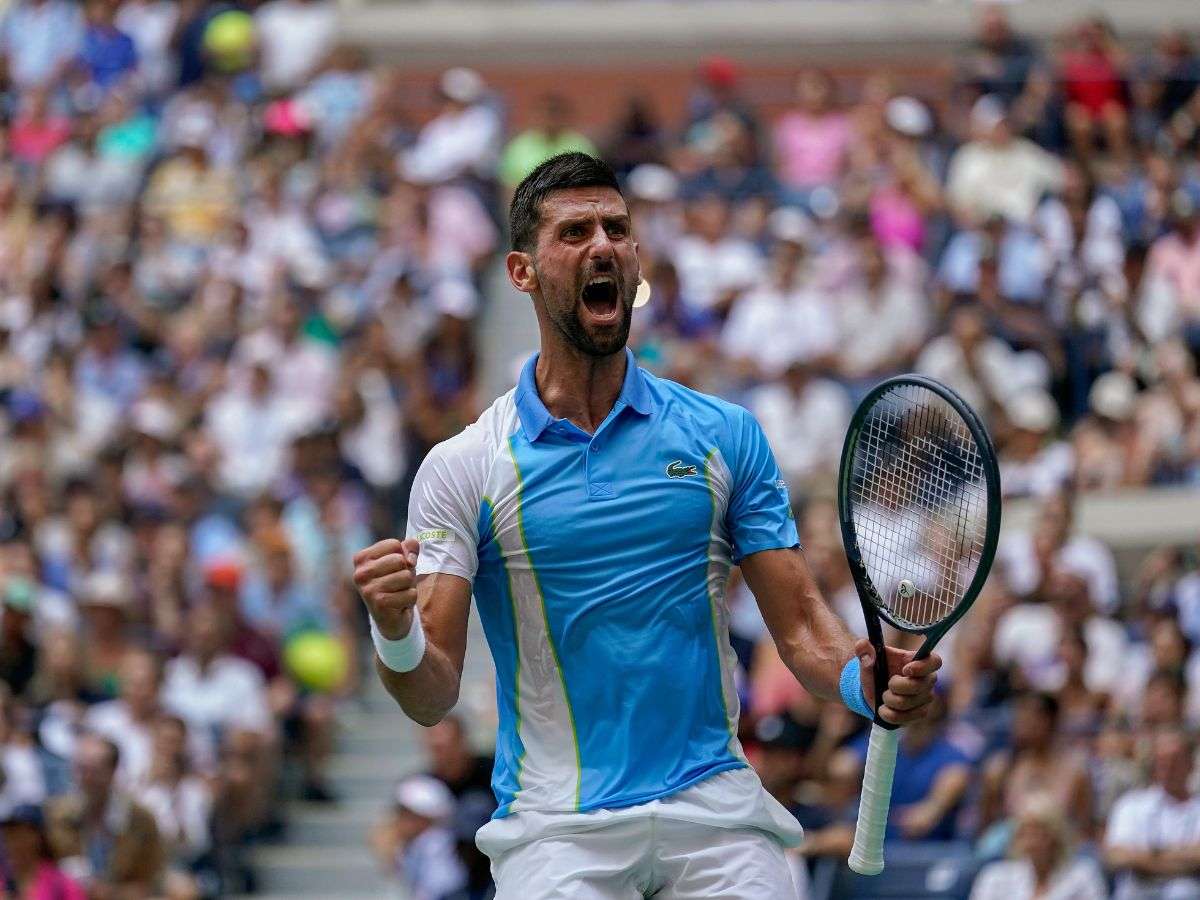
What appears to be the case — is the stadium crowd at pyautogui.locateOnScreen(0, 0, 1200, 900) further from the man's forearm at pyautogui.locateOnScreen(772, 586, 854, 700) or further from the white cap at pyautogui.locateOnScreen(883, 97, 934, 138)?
the man's forearm at pyautogui.locateOnScreen(772, 586, 854, 700)

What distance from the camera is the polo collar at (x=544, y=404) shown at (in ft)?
16.5

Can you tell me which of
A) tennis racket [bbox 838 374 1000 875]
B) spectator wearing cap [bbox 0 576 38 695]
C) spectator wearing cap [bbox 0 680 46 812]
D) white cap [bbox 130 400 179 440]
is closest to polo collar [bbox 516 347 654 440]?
tennis racket [bbox 838 374 1000 875]

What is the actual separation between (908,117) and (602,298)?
10.8 meters

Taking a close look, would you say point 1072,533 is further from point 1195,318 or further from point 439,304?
point 439,304

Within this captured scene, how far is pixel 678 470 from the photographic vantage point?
16.3 ft

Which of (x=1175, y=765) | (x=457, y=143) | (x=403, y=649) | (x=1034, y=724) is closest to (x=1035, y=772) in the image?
(x=1034, y=724)

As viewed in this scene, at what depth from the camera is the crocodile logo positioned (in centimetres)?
497

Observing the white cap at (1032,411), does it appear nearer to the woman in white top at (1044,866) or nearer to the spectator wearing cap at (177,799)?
the woman in white top at (1044,866)

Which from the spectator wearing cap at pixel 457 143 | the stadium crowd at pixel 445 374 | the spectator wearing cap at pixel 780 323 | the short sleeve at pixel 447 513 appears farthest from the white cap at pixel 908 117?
the short sleeve at pixel 447 513

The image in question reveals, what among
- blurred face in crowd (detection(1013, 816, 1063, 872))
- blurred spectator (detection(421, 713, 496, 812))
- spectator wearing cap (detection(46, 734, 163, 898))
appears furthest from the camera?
spectator wearing cap (detection(46, 734, 163, 898))

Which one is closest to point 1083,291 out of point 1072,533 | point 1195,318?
point 1195,318

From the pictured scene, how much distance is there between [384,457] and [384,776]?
83.8 inches

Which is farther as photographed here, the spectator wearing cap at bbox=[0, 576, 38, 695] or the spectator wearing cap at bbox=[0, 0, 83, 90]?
the spectator wearing cap at bbox=[0, 0, 83, 90]

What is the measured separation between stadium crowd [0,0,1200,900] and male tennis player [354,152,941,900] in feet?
14.5
